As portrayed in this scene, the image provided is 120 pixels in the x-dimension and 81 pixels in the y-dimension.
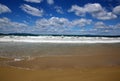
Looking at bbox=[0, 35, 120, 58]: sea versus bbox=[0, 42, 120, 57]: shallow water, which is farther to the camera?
bbox=[0, 35, 120, 58]: sea

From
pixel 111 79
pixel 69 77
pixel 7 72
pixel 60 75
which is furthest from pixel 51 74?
pixel 111 79

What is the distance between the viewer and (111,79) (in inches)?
159

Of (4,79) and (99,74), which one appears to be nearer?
(4,79)

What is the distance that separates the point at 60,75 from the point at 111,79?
137 cm

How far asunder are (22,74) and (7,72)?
0.52 m

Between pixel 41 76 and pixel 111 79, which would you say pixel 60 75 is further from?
pixel 111 79

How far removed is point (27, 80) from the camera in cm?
383

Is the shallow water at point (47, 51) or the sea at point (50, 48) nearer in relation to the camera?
the shallow water at point (47, 51)

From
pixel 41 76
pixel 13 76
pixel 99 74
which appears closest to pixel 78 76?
pixel 99 74

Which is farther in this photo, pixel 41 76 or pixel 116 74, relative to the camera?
pixel 116 74

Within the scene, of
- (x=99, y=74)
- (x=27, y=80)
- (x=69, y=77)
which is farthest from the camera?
(x=99, y=74)

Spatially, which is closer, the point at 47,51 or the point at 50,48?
the point at 47,51

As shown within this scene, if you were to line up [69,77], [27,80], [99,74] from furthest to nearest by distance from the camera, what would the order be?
[99,74]
[69,77]
[27,80]

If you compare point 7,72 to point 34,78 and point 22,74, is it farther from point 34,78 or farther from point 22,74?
point 34,78
